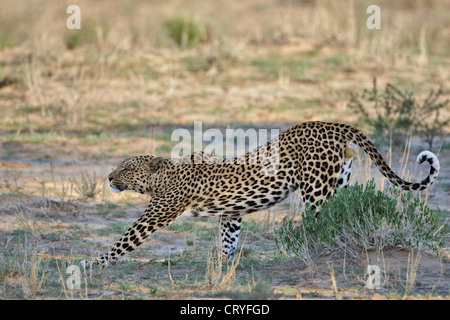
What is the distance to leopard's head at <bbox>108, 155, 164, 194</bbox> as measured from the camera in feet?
28.3

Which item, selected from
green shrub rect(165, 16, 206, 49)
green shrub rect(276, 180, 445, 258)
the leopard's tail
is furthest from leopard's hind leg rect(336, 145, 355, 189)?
green shrub rect(165, 16, 206, 49)

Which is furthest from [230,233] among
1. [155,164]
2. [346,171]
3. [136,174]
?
[346,171]

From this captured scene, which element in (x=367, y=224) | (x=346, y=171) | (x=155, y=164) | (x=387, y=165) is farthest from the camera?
(x=155, y=164)

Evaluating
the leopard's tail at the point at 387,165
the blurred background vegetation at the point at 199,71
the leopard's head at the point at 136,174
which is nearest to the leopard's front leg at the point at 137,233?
the leopard's head at the point at 136,174

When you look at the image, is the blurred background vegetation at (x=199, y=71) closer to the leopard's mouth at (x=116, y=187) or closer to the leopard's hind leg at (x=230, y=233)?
the leopard's mouth at (x=116, y=187)

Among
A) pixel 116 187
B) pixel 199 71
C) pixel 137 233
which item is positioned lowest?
pixel 137 233

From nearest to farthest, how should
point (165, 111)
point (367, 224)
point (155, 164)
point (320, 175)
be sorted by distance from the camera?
point (367, 224) < point (320, 175) < point (155, 164) < point (165, 111)

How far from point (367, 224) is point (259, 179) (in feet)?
3.99

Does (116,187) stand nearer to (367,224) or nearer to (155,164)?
(155,164)

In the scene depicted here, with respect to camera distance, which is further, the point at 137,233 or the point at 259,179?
the point at 259,179

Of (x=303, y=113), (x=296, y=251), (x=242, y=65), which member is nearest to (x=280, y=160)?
(x=296, y=251)

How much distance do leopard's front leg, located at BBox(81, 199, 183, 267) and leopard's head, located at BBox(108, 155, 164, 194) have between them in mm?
580

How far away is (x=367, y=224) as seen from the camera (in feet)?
24.9
